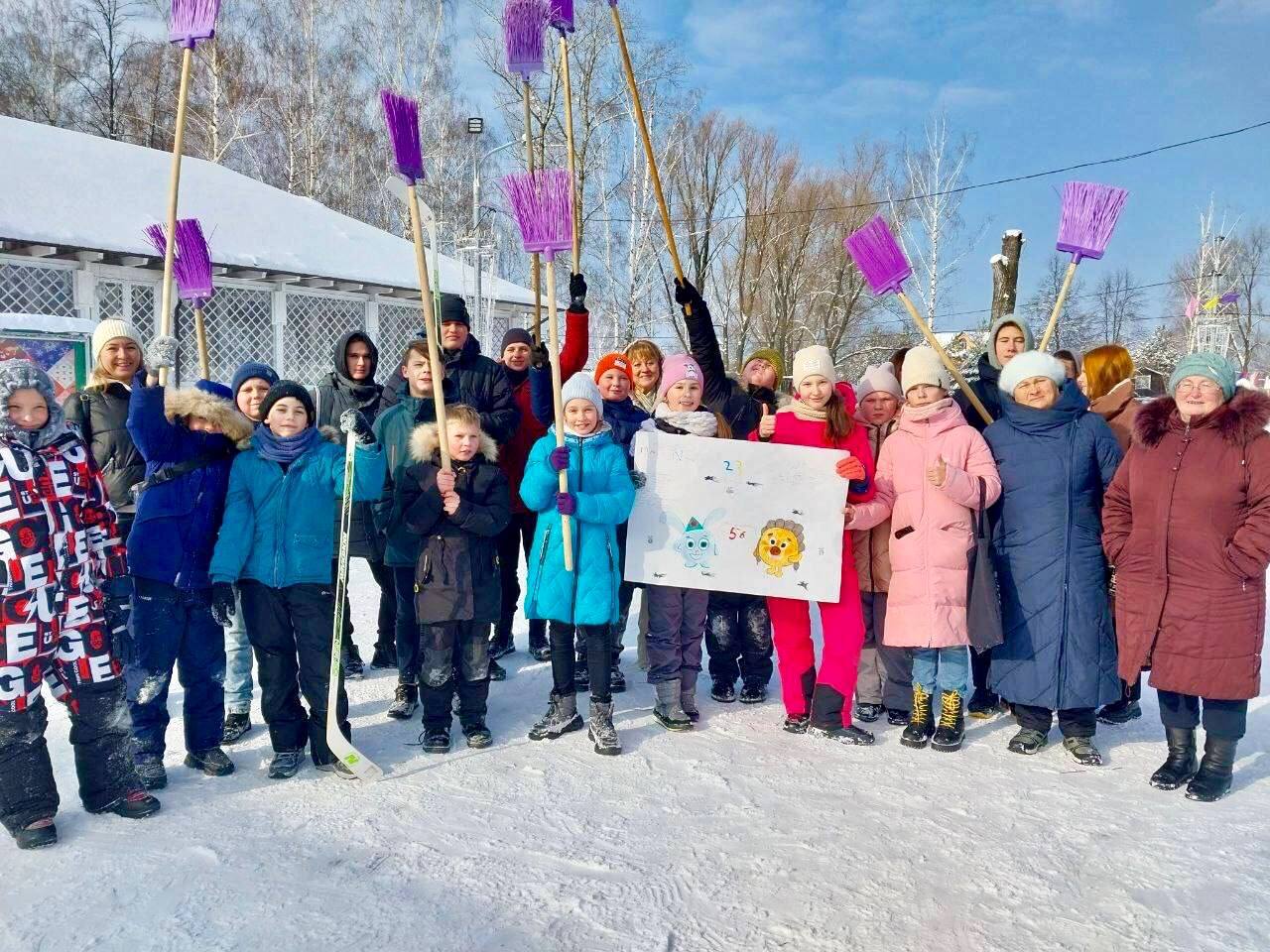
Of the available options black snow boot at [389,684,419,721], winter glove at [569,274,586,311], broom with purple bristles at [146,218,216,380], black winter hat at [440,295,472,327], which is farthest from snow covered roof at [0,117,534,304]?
black snow boot at [389,684,419,721]

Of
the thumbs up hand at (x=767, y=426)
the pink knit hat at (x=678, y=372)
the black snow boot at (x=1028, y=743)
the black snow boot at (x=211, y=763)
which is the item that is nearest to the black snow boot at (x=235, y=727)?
the black snow boot at (x=211, y=763)

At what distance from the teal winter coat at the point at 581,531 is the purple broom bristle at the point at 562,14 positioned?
192cm

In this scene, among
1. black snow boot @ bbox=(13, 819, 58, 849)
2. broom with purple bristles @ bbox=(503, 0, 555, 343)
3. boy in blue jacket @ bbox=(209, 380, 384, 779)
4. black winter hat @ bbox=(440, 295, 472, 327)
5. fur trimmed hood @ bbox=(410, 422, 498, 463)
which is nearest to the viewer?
black snow boot @ bbox=(13, 819, 58, 849)

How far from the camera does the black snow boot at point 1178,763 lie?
11.5 feet

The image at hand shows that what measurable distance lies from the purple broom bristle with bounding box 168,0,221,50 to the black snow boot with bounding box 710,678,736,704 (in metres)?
3.82

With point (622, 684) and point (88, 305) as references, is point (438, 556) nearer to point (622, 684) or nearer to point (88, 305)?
point (622, 684)

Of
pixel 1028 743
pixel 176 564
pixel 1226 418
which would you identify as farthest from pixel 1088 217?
pixel 176 564

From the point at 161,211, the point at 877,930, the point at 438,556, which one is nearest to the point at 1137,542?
the point at 877,930

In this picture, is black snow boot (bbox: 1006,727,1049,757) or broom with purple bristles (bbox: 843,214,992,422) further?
broom with purple bristles (bbox: 843,214,992,422)

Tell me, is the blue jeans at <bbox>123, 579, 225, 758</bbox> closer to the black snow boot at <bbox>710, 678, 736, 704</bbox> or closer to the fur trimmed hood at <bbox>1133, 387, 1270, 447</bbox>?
the black snow boot at <bbox>710, 678, 736, 704</bbox>

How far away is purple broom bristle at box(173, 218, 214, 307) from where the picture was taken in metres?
4.54

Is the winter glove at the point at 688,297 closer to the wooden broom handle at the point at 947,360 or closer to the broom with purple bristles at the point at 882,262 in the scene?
the broom with purple bristles at the point at 882,262

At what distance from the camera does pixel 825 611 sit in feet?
13.3

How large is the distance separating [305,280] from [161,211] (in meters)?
Result: 2.10
